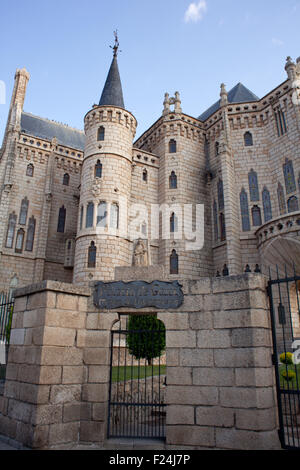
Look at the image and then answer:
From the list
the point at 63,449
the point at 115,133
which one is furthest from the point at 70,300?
the point at 115,133

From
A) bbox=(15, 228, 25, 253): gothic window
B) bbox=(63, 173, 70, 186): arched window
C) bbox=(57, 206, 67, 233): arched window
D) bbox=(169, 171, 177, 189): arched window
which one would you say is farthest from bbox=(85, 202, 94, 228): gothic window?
bbox=(63, 173, 70, 186): arched window

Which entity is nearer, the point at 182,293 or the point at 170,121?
the point at 182,293

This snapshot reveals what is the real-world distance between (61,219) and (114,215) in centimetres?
778

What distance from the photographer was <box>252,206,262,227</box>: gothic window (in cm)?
2323

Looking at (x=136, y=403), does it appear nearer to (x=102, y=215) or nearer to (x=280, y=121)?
(x=102, y=215)

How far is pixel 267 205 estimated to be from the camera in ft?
76.1

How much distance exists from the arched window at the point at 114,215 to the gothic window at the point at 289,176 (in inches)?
453

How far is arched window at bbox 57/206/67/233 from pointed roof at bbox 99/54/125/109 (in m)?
9.34

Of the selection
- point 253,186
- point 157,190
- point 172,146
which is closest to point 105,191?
point 157,190

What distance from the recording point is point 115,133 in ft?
80.0

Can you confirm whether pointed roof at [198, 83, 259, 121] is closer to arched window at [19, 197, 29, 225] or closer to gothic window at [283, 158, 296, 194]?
gothic window at [283, 158, 296, 194]

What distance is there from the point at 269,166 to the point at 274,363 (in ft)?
67.1

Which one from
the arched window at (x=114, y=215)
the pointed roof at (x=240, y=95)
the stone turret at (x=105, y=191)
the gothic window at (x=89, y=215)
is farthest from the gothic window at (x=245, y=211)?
the gothic window at (x=89, y=215)
